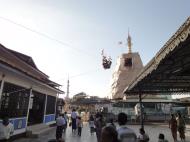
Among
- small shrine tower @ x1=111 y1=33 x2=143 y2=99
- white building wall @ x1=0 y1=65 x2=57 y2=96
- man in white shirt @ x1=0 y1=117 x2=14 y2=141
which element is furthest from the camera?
small shrine tower @ x1=111 y1=33 x2=143 y2=99

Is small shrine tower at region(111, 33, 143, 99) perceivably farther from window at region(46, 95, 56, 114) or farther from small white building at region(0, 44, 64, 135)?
small white building at region(0, 44, 64, 135)

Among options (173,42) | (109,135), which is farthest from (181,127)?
(109,135)

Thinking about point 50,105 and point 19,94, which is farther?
point 50,105

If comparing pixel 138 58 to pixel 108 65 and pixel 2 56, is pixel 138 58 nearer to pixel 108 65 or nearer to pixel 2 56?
pixel 108 65

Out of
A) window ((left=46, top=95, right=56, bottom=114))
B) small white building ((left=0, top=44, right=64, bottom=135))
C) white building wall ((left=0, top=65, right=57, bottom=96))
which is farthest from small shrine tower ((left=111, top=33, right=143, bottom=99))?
white building wall ((left=0, top=65, right=57, bottom=96))

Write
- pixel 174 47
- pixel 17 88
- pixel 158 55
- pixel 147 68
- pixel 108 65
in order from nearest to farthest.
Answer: pixel 174 47, pixel 158 55, pixel 147 68, pixel 17 88, pixel 108 65

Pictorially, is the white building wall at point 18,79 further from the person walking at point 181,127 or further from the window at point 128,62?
the window at point 128,62

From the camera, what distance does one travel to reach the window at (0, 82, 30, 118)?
1146 cm

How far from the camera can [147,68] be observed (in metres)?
7.36

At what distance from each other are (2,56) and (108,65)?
59.7 feet

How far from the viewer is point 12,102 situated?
40.4 ft

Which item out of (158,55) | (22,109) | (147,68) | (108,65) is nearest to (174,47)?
(158,55)

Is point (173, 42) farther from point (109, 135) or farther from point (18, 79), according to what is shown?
point (18, 79)

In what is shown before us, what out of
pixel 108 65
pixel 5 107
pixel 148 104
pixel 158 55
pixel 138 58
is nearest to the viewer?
pixel 158 55
